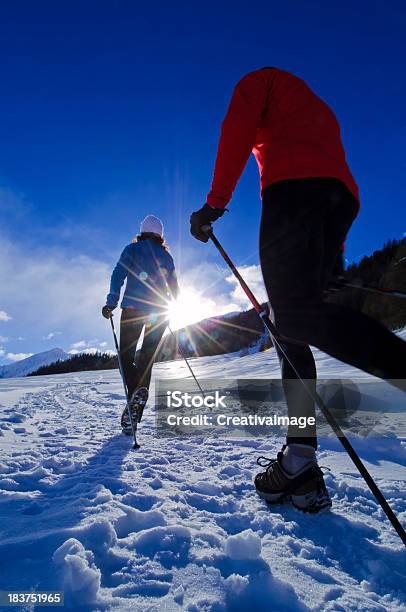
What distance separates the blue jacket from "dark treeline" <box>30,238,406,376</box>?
1.11 meters

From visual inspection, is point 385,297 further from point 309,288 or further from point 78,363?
point 78,363

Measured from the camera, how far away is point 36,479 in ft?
6.34

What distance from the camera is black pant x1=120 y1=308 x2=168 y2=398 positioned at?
12.5ft

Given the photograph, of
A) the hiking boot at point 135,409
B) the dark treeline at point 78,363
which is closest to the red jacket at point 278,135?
the hiking boot at point 135,409

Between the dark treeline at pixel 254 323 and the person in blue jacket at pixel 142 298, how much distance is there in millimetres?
1042

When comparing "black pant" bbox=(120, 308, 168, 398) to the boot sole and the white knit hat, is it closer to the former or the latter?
the white knit hat

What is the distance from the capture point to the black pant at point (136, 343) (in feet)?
12.5

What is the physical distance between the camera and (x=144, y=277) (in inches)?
165

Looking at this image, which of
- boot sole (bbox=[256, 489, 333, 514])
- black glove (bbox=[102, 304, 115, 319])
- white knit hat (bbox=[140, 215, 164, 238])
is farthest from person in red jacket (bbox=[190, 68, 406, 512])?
white knit hat (bbox=[140, 215, 164, 238])

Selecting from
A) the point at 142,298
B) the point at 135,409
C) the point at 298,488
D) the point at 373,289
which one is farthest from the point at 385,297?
the point at 298,488

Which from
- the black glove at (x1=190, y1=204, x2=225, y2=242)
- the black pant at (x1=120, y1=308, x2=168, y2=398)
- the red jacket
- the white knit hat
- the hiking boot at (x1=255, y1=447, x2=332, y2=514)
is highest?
the white knit hat

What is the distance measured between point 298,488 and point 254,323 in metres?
26.7

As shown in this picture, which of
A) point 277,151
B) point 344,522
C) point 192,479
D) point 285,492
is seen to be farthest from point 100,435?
point 277,151

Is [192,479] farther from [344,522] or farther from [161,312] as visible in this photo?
[161,312]
